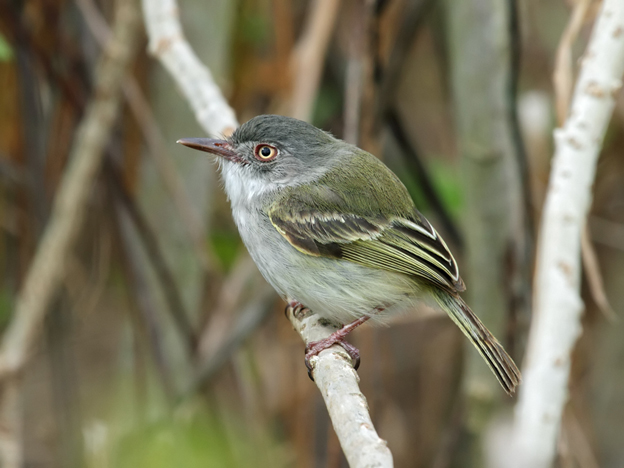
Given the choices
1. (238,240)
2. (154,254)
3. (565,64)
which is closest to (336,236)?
(565,64)

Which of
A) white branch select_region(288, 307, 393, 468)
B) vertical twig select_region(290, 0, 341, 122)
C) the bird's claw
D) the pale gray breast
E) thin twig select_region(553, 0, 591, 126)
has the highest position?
vertical twig select_region(290, 0, 341, 122)

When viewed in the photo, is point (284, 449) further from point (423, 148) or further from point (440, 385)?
point (423, 148)

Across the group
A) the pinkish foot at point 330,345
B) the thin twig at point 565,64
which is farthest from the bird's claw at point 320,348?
the thin twig at point 565,64

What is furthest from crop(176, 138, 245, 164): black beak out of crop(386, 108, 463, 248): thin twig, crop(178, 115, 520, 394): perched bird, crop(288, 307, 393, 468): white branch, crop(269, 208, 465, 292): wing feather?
crop(386, 108, 463, 248): thin twig

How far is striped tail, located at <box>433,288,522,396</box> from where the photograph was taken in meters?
3.27

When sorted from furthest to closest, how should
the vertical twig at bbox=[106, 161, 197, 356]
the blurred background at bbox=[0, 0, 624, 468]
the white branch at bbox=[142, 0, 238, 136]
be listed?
the vertical twig at bbox=[106, 161, 197, 356]
the blurred background at bbox=[0, 0, 624, 468]
the white branch at bbox=[142, 0, 238, 136]

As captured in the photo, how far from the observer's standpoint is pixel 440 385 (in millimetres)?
6281

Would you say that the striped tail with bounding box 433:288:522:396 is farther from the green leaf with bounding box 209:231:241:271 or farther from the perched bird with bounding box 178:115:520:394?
the green leaf with bounding box 209:231:241:271

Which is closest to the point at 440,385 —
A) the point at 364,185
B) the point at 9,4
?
the point at 364,185

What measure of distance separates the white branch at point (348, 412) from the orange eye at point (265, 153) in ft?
4.05

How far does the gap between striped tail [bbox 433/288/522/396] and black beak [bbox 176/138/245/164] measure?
139cm

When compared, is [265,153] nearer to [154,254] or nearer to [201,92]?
[201,92]

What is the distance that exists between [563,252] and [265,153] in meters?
2.02

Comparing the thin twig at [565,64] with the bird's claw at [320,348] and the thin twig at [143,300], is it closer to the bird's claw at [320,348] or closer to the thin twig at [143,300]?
the bird's claw at [320,348]
